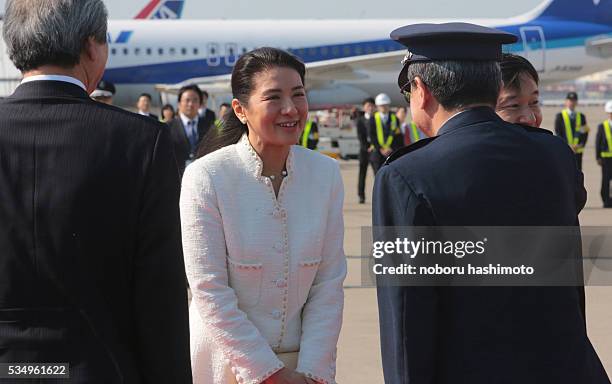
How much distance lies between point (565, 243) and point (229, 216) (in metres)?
1.21

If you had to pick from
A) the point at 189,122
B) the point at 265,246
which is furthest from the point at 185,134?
the point at 265,246

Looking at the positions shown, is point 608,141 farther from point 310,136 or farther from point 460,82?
point 460,82

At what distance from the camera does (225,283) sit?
11.6 feet

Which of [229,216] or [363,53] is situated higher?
[363,53]

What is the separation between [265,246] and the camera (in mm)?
3590

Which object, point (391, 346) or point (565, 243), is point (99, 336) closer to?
point (391, 346)

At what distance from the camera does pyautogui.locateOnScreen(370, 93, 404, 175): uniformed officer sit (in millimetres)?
18312

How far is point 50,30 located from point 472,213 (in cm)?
116

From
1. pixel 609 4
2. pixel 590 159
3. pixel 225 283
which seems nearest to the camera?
pixel 225 283

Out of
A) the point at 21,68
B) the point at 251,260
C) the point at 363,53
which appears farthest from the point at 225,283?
the point at 363,53

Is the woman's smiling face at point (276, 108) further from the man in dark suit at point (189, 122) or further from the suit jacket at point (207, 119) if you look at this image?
the suit jacket at point (207, 119)

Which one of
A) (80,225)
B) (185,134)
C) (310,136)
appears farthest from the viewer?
(310,136)

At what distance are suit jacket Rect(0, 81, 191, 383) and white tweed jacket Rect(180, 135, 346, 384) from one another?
2.75ft

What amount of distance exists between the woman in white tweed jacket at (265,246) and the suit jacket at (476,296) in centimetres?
86
